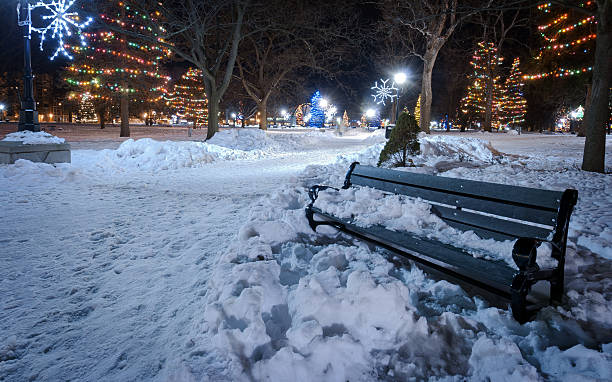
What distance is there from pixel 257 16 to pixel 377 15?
11.5 m

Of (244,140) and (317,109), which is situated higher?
(317,109)

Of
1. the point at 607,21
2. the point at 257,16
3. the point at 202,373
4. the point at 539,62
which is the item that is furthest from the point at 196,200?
the point at 539,62

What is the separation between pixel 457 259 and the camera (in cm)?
293

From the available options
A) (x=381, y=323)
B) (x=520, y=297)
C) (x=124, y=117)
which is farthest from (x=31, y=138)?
(x=124, y=117)

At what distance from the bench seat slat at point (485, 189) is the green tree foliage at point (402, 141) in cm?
491

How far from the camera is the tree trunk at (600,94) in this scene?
28.3 ft

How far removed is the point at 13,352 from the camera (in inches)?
94.5

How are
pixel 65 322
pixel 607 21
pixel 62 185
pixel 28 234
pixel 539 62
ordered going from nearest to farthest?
1. pixel 65 322
2. pixel 28 234
3. pixel 62 185
4. pixel 607 21
5. pixel 539 62

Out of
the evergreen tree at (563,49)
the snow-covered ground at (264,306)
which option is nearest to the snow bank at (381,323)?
the snow-covered ground at (264,306)

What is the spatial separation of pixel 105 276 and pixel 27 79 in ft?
33.5

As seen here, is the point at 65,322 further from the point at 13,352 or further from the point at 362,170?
the point at 362,170

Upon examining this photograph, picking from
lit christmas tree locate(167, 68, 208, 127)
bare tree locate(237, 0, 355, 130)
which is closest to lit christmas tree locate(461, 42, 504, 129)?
bare tree locate(237, 0, 355, 130)

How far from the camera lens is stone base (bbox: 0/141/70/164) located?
942cm

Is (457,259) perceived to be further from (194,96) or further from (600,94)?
(194,96)
